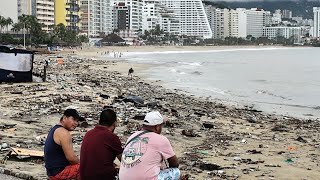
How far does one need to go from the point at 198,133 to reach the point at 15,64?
9.44 metres

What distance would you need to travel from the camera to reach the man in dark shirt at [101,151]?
490 centimetres

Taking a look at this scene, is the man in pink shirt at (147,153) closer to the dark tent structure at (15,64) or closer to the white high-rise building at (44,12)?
the dark tent structure at (15,64)

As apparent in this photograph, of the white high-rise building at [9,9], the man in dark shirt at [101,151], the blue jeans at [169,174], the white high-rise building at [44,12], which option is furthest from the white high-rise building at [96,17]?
the blue jeans at [169,174]

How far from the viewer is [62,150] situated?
531 centimetres

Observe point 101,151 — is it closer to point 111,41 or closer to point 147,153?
point 147,153

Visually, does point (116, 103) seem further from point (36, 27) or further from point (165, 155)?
point (36, 27)

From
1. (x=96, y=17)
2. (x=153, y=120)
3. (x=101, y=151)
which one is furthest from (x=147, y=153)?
(x=96, y=17)

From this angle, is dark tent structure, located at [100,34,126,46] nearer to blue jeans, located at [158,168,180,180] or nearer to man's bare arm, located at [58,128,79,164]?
man's bare arm, located at [58,128,79,164]

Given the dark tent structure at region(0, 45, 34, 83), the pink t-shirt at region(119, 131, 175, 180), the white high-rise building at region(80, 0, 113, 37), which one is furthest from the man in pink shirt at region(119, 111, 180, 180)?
the white high-rise building at region(80, 0, 113, 37)

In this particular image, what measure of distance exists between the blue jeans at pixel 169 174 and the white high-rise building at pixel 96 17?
157 m

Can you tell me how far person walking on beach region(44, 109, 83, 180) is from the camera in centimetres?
521

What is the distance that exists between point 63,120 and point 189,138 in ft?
20.2

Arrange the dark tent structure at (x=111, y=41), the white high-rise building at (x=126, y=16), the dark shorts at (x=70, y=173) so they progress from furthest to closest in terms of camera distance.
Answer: the white high-rise building at (x=126, y=16) → the dark tent structure at (x=111, y=41) → the dark shorts at (x=70, y=173)

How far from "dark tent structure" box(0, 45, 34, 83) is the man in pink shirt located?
1503 cm
